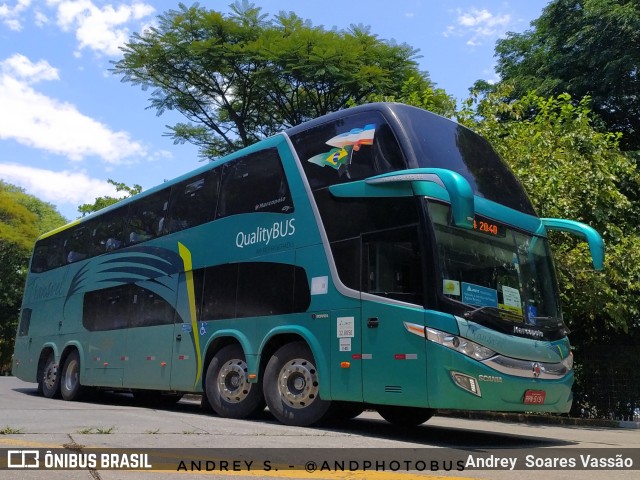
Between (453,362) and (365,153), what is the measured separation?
3.01m

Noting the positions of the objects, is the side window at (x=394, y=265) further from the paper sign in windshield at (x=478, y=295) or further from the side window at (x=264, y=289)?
the side window at (x=264, y=289)

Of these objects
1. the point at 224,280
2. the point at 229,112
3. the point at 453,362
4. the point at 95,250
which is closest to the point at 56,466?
the point at 453,362

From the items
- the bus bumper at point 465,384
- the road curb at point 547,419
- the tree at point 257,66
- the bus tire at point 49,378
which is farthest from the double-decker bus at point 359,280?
the tree at point 257,66

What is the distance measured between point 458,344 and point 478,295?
755 mm

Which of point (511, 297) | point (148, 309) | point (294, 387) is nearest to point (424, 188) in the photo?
point (511, 297)

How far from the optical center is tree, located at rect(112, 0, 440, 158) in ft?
68.6

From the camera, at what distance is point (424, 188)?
777cm

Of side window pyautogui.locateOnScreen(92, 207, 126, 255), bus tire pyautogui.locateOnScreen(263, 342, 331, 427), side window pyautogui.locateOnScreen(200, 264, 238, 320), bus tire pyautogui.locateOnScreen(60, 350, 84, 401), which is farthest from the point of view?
bus tire pyautogui.locateOnScreen(60, 350, 84, 401)

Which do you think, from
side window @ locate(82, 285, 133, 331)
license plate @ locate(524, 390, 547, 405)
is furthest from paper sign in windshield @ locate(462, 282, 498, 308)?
side window @ locate(82, 285, 133, 331)

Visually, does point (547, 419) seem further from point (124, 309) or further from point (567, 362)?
point (124, 309)

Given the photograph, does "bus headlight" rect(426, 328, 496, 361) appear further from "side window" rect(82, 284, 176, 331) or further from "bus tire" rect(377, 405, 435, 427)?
"side window" rect(82, 284, 176, 331)

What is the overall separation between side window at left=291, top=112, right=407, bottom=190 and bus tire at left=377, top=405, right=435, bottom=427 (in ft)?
11.4

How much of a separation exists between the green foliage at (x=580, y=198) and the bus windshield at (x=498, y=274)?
16.5 ft

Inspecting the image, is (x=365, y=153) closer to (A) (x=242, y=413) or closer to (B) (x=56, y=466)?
(A) (x=242, y=413)
